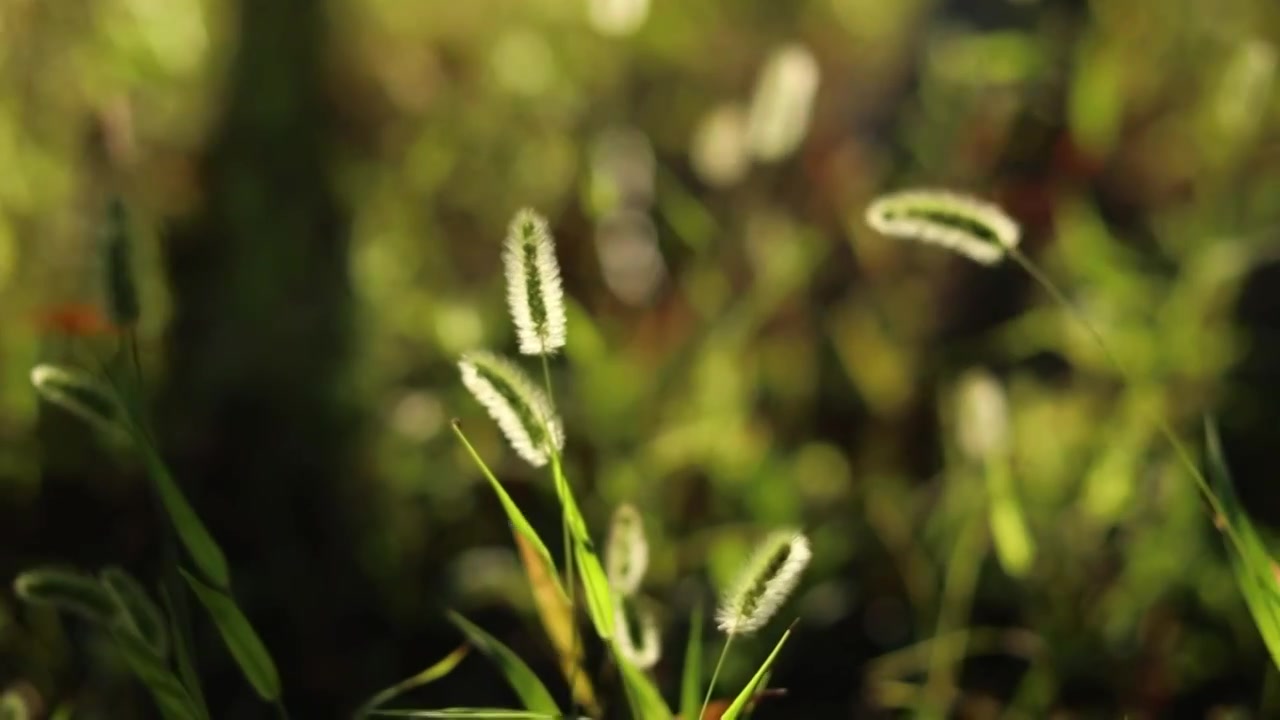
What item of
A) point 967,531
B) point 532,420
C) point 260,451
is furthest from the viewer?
point 260,451

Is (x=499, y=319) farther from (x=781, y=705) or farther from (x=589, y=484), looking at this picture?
(x=781, y=705)

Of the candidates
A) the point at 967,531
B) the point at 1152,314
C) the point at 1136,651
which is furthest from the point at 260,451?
the point at 1152,314

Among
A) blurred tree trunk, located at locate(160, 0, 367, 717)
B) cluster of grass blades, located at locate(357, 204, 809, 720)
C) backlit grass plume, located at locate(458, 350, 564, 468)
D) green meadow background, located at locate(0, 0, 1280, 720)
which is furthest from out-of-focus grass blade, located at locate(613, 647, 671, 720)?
blurred tree trunk, located at locate(160, 0, 367, 717)

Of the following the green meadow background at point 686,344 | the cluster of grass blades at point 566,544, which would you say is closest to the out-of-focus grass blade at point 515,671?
the cluster of grass blades at point 566,544

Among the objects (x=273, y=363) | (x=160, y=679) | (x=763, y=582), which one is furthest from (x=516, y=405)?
(x=273, y=363)

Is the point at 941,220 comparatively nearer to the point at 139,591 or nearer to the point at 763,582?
the point at 763,582
